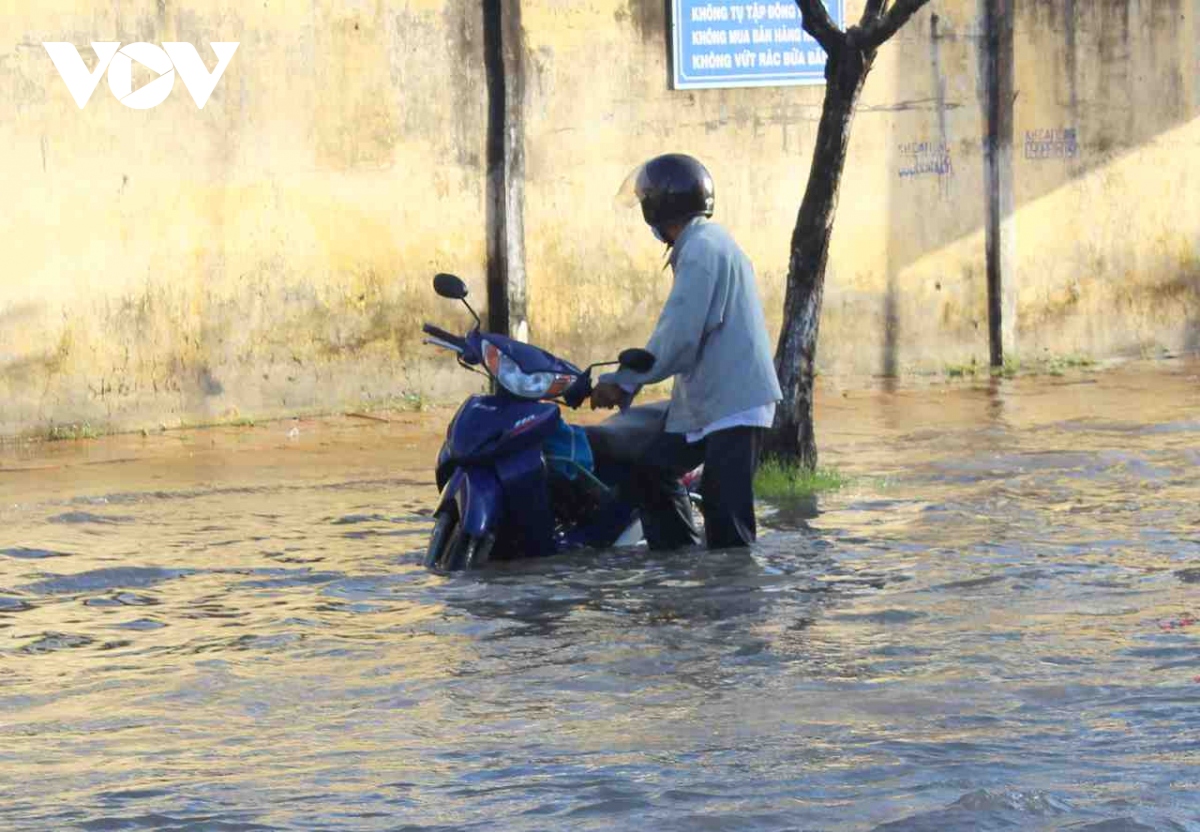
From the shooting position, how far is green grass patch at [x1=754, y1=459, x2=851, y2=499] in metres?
9.78

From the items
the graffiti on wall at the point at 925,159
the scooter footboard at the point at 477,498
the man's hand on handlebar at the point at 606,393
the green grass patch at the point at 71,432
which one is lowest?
the scooter footboard at the point at 477,498

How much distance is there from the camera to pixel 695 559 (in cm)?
805

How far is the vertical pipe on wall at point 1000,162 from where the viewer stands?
48.8ft

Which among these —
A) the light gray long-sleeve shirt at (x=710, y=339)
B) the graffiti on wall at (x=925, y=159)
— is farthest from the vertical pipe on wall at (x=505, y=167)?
the light gray long-sleeve shirt at (x=710, y=339)

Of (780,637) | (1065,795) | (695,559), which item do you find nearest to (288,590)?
(695,559)

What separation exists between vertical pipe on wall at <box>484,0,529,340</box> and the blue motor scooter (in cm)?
530

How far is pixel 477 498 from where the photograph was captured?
7699mm

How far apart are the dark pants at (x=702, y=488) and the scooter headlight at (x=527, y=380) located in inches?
20.9

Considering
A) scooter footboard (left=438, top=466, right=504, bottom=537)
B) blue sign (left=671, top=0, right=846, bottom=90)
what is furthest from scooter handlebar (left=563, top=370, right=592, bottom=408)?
blue sign (left=671, top=0, right=846, bottom=90)

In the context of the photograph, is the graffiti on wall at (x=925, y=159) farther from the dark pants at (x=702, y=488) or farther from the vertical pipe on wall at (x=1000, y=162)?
the dark pants at (x=702, y=488)

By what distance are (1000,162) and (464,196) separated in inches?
161

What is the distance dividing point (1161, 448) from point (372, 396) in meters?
4.86

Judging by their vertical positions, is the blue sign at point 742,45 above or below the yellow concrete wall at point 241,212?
above

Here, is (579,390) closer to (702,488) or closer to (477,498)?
(477,498)
